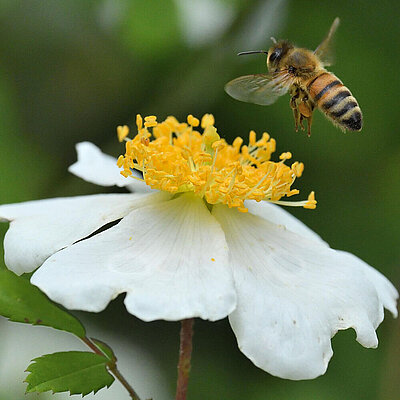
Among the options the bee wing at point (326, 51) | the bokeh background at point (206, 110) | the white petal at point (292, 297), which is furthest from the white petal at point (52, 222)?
the bokeh background at point (206, 110)

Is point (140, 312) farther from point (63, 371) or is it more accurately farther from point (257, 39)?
point (257, 39)

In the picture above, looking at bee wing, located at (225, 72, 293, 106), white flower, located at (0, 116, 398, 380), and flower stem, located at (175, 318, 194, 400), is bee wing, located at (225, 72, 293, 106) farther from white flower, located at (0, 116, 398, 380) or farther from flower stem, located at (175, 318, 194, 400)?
flower stem, located at (175, 318, 194, 400)

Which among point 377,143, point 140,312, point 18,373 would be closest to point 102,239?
point 140,312

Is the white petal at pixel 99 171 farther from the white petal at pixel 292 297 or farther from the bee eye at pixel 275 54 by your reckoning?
the bee eye at pixel 275 54

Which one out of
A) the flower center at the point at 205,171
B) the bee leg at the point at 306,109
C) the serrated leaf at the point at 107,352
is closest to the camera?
the serrated leaf at the point at 107,352

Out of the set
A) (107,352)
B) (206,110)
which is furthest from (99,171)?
(206,110)

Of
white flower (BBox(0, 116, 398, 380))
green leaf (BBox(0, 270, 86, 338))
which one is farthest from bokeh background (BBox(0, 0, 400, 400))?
green leaf (BBox(0, 270, 86, 338))

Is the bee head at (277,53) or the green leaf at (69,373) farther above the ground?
the bee head at (277,53)

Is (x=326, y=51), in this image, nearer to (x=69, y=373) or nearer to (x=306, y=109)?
(x=306, y=109)

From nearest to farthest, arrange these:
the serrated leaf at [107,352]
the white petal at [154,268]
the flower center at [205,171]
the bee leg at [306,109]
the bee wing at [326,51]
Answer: the white petal at [154,268] < the serrated leaf at [107,352] < the flower center at [205,171] < the bee leg at [306,109] < the bee wing at [326,51]
